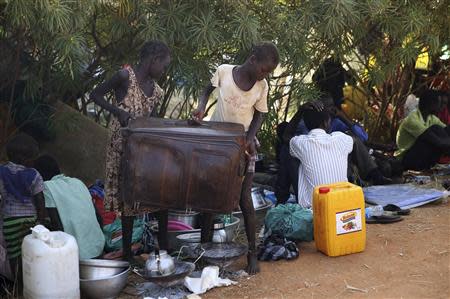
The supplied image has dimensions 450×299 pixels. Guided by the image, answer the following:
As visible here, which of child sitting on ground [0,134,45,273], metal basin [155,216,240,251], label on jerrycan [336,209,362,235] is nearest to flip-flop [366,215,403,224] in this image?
label on jerrycan [336,209,362,235]

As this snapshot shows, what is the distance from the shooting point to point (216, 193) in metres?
4.04

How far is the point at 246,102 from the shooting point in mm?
4496

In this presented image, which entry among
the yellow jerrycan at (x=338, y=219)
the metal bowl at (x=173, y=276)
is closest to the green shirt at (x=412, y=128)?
the yellow jerrycan at (x=338, y=219)

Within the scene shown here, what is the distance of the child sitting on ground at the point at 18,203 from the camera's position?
14.4 feet

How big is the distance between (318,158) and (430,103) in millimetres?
2385

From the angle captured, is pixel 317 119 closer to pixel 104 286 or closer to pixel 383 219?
pixel 383 219

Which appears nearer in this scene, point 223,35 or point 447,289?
point 447,289

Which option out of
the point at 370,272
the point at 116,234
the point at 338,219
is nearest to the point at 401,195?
the point at 338,219

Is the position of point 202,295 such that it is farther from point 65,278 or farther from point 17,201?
point 17,201

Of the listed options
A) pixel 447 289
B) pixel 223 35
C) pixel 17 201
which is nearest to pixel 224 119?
pixel 223 35

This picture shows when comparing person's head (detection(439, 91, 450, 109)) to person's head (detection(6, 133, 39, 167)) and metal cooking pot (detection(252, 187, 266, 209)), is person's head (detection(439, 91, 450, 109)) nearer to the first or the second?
metal cooking pot (detection(252, 187, 266, 209))

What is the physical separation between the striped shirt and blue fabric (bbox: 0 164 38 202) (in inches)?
83.4

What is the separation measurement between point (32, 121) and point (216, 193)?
2801mm

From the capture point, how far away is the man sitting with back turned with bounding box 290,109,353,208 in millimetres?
5387
